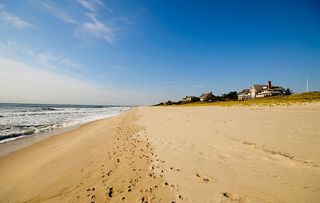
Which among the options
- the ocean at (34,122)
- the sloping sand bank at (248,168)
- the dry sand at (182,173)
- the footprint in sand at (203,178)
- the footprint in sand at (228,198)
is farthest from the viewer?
the ocean at (34,122)

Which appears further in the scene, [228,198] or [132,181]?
[132,181]

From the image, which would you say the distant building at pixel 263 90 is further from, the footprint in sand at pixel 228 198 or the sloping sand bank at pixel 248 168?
the footprint in sand at pixel 228 198

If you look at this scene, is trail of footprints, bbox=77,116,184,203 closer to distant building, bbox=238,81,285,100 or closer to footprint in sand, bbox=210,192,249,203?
footprint in sand, bbox=210,192,249,203

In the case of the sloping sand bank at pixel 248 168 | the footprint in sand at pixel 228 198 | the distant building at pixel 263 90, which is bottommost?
the footprint in sand at pixel 228 198

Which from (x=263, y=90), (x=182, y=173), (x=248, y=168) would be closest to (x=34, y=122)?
(x=182, y=173)

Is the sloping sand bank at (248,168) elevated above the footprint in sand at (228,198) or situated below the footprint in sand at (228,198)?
above

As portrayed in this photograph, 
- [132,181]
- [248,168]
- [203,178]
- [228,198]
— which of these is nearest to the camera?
[228,198]

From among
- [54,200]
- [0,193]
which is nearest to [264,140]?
[54,200]

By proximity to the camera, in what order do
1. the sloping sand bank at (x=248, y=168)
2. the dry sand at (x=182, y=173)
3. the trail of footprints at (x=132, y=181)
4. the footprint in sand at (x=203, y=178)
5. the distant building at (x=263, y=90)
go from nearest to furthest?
the sloping sand bank at (x=248, y=168) < the dry sand at (x=182, y=173) < the trail of footprints at (x=132, y=181) < the footprint in sand at (x=203, y=178) < the distant building at (x=263, y=90)

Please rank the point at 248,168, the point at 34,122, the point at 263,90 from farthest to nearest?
1. the point at 263,90
2. the point at 34,122
3. the point at 248,168

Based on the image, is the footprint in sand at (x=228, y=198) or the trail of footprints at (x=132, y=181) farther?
the trail of footprints at (x=132, y=181)

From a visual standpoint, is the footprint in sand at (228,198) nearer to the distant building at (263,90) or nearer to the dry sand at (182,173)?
the dry sand at (182,173)

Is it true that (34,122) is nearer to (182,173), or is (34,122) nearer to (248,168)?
(182,173)

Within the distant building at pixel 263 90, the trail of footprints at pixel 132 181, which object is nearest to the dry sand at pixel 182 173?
the trail of footprints at pixel 132 181
